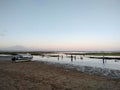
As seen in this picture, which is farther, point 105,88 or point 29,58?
point 29,58

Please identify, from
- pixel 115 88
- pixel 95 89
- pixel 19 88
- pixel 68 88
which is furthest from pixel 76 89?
pixel 19 88

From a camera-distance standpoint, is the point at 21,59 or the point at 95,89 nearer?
the point at 95,89

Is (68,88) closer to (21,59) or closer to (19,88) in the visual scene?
(19,88)

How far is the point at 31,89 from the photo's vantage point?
14.1m

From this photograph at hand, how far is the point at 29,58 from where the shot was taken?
54375 mm

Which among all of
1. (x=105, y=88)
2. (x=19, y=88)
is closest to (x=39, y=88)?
(x=19, y=88)

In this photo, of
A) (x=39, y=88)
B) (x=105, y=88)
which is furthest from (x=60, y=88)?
(x=105, y=88)

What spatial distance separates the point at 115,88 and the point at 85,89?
2.82 meters

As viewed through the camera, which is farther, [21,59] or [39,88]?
[21,59]

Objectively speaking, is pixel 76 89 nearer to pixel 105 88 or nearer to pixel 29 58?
pixel 105 88

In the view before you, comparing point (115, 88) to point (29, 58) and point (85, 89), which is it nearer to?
Answer: point (85, 89)

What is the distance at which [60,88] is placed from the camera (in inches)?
575

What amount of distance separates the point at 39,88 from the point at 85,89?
13.4 feet

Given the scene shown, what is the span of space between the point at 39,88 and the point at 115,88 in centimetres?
688
